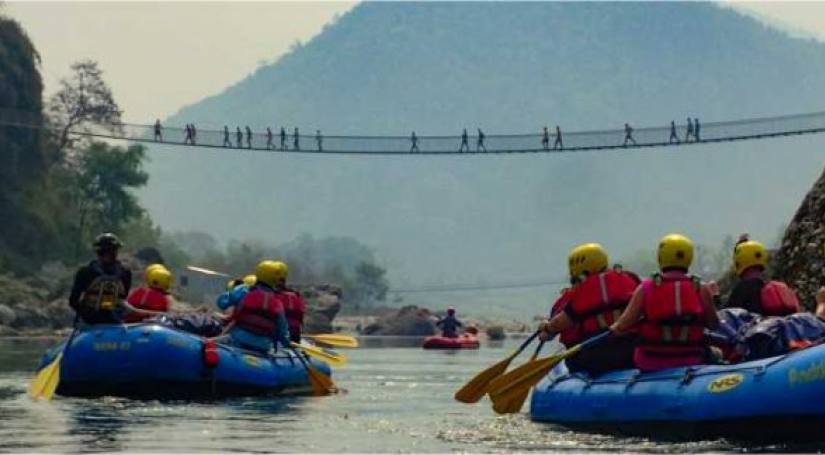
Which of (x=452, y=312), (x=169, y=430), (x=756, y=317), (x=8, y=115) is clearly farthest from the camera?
(x=8, y=115)

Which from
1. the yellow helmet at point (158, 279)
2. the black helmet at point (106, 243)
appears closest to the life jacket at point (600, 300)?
the black helmet at point (106, 243)

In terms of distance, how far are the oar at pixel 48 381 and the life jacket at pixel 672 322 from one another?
33.6 feet

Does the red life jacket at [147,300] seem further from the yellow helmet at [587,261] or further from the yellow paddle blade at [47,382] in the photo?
the yellow helmet at [587,261]

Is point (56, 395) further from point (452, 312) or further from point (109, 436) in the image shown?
point (452, 312)

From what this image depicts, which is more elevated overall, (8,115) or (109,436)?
(8,115)

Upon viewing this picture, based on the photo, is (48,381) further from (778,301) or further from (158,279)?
(778,301)

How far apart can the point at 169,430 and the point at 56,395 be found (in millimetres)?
6465

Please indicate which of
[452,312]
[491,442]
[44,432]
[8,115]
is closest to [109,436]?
[44,432]

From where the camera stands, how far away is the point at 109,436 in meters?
18.6

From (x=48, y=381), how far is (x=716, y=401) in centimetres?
1192

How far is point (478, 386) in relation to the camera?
74.3ft

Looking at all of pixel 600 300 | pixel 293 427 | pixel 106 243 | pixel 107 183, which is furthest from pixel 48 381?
pixel 107 183

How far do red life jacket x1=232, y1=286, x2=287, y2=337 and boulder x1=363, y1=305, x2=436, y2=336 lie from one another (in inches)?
3862

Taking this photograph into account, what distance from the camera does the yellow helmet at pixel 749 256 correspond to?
18656mm
